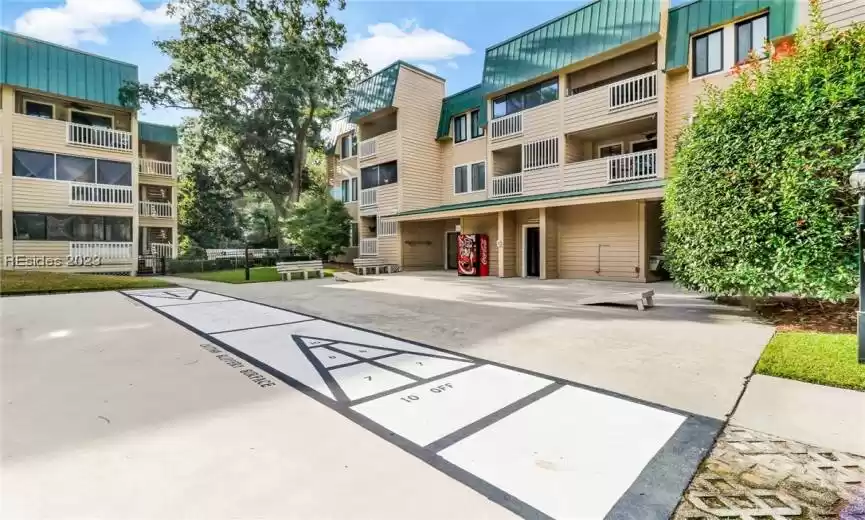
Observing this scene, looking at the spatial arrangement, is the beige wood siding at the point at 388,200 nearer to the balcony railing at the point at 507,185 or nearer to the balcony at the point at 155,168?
the balcony railing at the point at 507,185

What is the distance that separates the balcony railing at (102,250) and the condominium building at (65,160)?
4cm

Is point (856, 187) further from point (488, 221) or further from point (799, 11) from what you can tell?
point (488, 221)

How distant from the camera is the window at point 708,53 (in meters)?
11.8

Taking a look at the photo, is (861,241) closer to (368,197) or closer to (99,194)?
(368,197)

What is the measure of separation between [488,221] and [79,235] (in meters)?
18.0

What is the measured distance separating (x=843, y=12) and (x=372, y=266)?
16884mm

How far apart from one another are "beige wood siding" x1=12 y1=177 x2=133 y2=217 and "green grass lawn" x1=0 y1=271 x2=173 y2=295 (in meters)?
4.40

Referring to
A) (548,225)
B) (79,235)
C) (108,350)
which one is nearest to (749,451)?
(108,350)

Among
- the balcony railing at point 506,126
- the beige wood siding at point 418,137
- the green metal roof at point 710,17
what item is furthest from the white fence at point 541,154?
the beige wood siding at point 418,137

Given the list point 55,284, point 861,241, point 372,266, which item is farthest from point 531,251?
point 55,284

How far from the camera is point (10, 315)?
7.37 m

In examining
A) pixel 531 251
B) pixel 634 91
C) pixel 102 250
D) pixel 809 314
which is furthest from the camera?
pixel 102 250

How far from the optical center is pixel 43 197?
15.9m

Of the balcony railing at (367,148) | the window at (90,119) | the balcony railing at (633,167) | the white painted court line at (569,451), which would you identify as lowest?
the white painted court line at (569,451)
